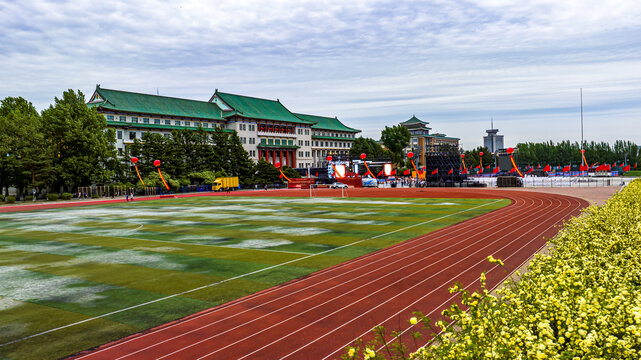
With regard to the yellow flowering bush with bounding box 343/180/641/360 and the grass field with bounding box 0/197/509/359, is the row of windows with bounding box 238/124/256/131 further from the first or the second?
the yellow flowering bush with bounding box 343/180/641/360

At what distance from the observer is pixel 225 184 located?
3009 inches

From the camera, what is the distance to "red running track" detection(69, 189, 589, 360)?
28.4 ft

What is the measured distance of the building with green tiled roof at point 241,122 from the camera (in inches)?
2977

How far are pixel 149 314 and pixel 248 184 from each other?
73360 mm

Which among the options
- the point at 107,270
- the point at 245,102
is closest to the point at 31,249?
the point at 107,270

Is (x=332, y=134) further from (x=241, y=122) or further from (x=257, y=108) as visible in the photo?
(x=241, y=122)

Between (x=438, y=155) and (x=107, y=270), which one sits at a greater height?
(x=438, y=155)

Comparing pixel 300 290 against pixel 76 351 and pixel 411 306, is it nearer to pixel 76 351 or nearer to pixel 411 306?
pixel 411 306

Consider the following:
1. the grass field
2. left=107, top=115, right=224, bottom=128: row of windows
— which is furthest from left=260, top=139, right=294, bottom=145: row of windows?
the grass field

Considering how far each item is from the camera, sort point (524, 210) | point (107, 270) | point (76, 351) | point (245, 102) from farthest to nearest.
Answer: point (245, 102), point (524, 210), point (107, 270), point (76, 351)

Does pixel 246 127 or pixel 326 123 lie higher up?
pixel 326 123

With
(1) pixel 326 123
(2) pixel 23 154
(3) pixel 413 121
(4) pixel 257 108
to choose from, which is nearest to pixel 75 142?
(2) pixel 23 154

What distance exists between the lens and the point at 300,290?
488 inches

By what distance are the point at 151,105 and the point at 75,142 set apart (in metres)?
22.6
